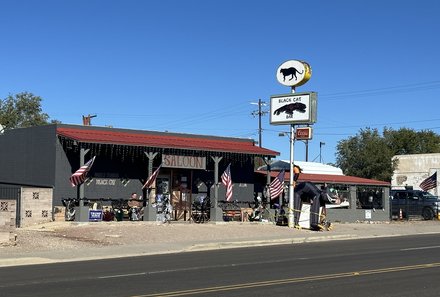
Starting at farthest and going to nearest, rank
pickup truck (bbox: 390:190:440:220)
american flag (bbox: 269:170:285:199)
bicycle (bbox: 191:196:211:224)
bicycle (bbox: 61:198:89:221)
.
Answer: pickup truck (bbox: 390:190:440:220)
american flag (bbox: 269:170:285:199)
bicycle (bbox: 191:196:211:224)
bicycle (bbox: 61:198:89:221)

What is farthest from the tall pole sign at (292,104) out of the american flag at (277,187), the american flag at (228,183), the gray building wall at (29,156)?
the gray building wall at (29,156)

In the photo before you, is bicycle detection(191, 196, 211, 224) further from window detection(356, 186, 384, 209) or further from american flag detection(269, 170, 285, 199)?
window detection(356, 186, 384, 209)

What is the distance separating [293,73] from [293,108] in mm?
1733

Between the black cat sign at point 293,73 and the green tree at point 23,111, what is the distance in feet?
99.9

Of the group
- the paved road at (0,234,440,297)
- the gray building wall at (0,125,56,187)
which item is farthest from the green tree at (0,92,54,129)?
the paved road at (0,234,440,297)

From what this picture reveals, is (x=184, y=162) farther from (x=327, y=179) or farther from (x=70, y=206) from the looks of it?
(x=327, y=179)

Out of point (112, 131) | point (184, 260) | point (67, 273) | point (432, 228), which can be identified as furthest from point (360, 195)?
point (67, 273)

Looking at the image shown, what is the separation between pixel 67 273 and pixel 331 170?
→ 1161 inches

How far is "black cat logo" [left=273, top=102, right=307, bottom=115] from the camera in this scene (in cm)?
3014

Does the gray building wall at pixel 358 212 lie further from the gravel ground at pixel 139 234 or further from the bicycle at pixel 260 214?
the gravel ground at pixel 139 234

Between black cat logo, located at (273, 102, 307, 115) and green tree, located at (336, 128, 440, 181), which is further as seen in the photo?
green tree, located at (336, 128, 440, 181)

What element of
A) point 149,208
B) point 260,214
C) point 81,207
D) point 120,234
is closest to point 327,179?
point 260,214

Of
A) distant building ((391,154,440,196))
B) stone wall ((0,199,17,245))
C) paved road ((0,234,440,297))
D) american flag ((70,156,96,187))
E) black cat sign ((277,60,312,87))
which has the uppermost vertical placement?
black cat sign ((277,60,312,87))

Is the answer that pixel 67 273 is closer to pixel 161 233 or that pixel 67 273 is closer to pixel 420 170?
pixel 161 233
